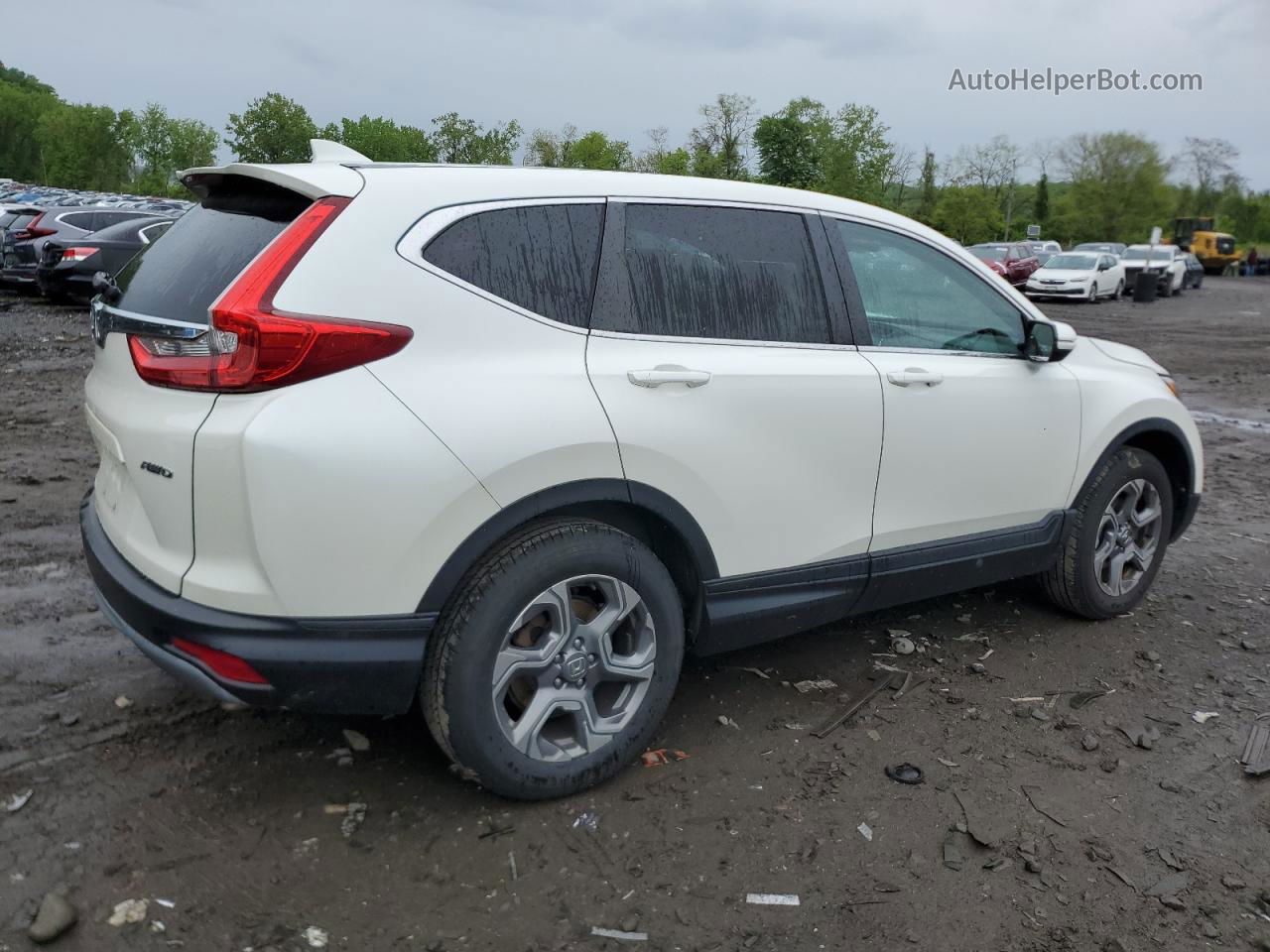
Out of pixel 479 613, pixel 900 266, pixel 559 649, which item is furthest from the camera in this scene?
pixel 900 266

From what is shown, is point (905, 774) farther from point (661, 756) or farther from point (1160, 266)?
point (1160, 266)

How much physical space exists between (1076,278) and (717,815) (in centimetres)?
3217

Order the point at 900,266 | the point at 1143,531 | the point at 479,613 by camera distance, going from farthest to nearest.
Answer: the point at 1143,531, the point at 900,266, the point at 479,613

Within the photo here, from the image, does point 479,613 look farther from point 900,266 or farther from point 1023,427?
point 1023,427

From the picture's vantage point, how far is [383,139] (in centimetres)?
6400

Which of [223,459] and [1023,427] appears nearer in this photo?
[223,459]

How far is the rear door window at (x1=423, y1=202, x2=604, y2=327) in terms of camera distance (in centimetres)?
297

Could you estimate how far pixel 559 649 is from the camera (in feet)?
10.1

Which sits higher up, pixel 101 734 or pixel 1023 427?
pixel 1023 427

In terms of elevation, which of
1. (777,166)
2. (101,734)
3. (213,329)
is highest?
(777,166)

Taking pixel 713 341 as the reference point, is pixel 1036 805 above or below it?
below

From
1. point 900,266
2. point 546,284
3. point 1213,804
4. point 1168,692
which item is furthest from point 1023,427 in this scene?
point 546,284

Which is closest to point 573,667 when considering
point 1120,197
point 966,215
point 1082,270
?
point 1082,270

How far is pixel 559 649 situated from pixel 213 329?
1266 mm
